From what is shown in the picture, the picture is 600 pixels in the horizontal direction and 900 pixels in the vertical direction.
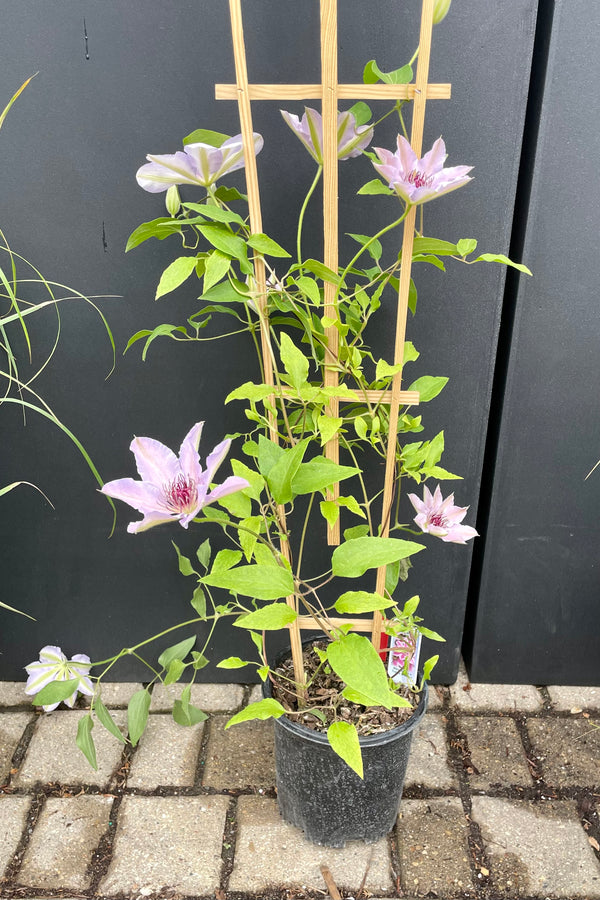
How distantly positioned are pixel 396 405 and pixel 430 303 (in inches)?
14.9

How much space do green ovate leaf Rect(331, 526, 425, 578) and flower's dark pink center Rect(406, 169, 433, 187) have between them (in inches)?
18.3

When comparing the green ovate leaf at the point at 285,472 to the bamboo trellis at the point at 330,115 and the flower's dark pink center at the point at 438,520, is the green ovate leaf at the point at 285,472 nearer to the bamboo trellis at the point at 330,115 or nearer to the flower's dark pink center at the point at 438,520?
the bamboo trellis at the point at 330,115

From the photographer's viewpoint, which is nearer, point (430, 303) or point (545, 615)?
point (430, 303)

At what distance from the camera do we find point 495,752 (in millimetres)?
1513

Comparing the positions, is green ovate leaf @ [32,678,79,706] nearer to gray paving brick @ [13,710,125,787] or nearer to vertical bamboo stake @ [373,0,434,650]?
gray paving brick @ [13,710,125,787]

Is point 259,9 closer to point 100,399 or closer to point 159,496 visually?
point 100,399

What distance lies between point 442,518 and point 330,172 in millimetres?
577

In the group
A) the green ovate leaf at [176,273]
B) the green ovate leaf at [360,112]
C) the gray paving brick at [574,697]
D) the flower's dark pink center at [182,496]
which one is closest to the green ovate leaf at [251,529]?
the flower's dark pink center at [182,496]

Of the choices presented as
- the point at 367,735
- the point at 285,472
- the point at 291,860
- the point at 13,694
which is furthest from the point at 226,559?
the point at 13,694

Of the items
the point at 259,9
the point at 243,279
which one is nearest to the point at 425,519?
the point at 243,279

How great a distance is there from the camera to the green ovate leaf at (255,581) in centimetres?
87

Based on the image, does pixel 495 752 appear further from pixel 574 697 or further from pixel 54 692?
pixel 54 692

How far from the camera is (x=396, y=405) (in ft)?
3.55

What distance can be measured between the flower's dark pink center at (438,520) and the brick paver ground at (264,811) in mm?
619
